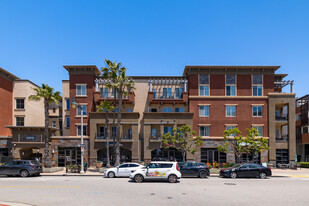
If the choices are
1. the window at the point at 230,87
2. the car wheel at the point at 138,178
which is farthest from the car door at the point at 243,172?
the window at the point at 230,87

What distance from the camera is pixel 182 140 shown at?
33.3 metres

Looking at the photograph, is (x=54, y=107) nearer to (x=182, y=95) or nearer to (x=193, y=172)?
(x=182, y=95)

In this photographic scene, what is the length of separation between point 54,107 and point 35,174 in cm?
3007

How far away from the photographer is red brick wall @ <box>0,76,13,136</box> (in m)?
39.2

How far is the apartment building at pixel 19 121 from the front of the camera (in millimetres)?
35750

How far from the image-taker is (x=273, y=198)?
564 inches

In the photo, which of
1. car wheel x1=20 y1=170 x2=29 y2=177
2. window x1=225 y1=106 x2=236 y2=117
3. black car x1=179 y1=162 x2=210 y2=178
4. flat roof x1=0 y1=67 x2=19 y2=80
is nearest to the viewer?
black car x1=179 y1=162 x2=210 y2=178

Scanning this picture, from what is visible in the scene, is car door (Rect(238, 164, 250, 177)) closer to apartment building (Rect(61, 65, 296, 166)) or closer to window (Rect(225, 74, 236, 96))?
apartment building (Rect(61, 65, 296, 166))

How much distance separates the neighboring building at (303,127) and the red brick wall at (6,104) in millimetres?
47628

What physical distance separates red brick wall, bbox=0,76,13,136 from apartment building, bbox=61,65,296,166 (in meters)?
9.38

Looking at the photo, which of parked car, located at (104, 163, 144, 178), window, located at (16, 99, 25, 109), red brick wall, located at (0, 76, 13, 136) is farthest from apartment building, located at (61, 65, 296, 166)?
parked car, located at (104, 163, 144, 178)

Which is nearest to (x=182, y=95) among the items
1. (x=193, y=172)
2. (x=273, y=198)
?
(x=193, y=172)

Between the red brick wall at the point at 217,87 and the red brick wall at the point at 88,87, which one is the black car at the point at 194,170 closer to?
the red brick wall at the point at 217,87

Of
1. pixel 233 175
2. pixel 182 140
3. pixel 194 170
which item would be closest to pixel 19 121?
pixel 182 140
